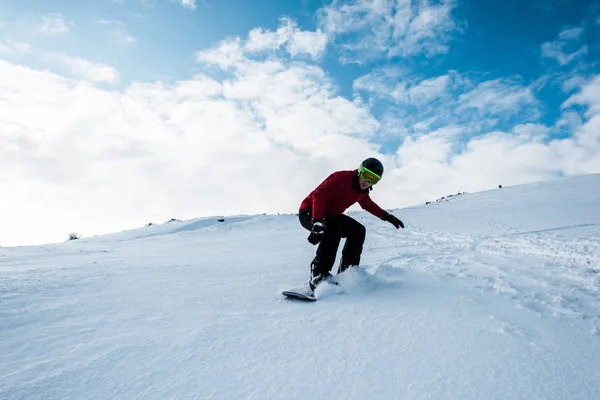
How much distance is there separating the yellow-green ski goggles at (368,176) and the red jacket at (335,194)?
0.37 ft

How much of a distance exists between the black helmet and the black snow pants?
0.63 metres

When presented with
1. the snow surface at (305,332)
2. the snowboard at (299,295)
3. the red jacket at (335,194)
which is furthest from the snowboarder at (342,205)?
the snowboard at (299,295)

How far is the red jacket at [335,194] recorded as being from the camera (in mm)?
3717

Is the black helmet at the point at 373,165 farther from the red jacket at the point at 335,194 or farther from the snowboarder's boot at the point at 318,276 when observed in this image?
the snowboarder's boot at the point at 318,276

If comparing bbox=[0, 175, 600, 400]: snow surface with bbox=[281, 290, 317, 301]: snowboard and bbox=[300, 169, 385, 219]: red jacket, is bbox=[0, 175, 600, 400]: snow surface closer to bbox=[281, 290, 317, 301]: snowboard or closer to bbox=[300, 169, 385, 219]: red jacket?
bbox=[281, 290, 317, 301]: snowboard

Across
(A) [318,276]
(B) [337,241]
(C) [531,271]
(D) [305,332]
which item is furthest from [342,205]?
(C) [531,271]

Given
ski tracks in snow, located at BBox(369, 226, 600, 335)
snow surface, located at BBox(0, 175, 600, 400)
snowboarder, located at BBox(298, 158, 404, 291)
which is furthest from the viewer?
snowboarder, located at BBox(298, 158, 404, 291)

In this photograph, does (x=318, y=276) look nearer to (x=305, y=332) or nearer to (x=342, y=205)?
(x=342, y=205)

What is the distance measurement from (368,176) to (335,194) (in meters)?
0.42

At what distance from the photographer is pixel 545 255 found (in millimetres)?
4812

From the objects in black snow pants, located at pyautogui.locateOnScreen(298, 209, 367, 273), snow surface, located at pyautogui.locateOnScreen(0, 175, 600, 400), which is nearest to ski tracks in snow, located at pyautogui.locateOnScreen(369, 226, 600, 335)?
snow surface, located at pyautogui.locateOnScreen(0, 175, 600, 400)

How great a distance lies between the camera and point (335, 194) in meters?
3.87

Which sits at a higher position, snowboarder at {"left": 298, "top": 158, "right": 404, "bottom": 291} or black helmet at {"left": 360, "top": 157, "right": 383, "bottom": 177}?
black helmet at {"left": 360, "top": 157, "right": 383, "bottom": 177}

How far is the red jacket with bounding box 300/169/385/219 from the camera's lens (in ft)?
12.2
